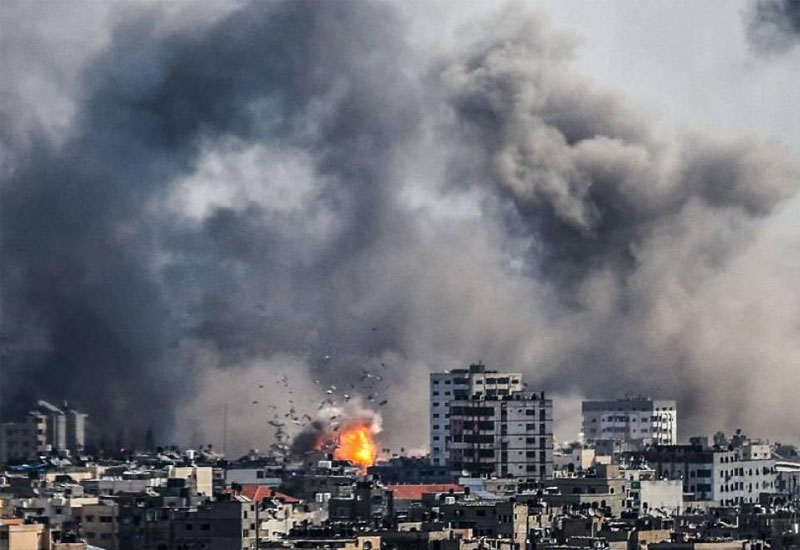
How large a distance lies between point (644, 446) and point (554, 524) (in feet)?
135

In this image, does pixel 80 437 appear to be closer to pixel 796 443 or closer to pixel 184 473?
pixel 184 473

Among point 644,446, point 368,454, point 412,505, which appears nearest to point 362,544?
point 412,505

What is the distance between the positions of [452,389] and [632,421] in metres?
10.2

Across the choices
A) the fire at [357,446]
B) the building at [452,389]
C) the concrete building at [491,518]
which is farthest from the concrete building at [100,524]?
the building at [452,389]

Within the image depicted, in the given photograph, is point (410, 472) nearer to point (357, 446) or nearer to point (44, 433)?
point (357, 446)

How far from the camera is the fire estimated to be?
116m

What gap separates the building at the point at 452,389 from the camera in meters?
118

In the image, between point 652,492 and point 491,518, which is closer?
point 491,518

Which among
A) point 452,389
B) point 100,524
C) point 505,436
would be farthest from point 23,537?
point 452,389

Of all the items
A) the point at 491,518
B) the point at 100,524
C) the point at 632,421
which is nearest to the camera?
the point at 100,524

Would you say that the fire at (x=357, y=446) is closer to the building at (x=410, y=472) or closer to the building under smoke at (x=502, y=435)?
the building at (x=410, y=472)

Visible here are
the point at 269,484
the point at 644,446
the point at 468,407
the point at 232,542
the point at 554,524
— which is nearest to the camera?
the point at 232,542

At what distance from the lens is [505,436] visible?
357 feet

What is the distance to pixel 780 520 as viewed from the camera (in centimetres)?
8581
